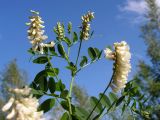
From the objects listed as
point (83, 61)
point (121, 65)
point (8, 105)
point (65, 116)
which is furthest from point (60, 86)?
point (8, 105)

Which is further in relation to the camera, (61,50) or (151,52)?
(151,52)

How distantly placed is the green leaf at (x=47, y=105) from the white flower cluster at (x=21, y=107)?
2.08 ft

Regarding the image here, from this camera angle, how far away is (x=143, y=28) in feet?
83.7

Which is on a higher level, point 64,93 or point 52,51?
point 52,51

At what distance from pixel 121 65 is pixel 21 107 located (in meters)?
0.54

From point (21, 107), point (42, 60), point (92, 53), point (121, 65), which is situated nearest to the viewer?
point (21, 107)

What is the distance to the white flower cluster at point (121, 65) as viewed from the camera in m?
1.55

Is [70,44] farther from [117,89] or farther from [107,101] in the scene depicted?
[117,89]

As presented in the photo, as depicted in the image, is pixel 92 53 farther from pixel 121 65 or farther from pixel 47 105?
pixel 121 65

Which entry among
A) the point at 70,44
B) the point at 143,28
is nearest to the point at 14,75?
the point at 143,28

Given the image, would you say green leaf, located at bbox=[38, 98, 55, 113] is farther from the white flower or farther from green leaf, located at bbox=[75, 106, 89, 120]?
the white flower

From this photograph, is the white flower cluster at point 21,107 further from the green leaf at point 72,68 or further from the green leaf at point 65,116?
the green leaf at point 72,68

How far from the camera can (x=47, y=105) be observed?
1.80m

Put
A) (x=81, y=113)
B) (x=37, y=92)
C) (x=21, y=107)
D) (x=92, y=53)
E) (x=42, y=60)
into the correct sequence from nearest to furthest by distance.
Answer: (x=21, y=107) < (x=37, y=92) < (x=81, y=113) < (x=42, y=60) < (x=92, y=53)
